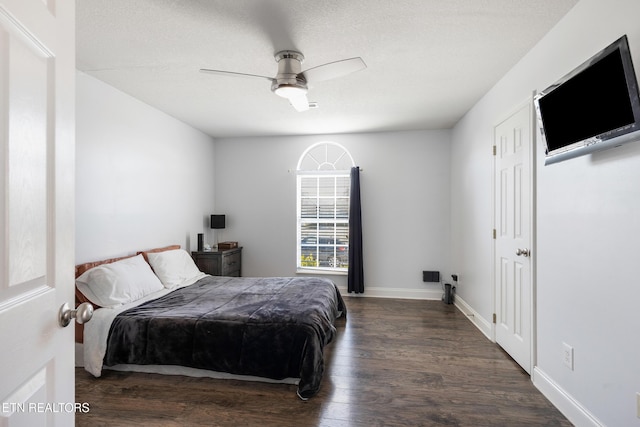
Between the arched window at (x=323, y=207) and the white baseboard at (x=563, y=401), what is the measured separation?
10.6ft

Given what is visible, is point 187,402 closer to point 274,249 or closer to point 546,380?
point 546,380

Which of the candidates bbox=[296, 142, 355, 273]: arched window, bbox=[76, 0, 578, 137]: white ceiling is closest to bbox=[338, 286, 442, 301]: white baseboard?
bbox=[296, 142, 355, 273]: arched window

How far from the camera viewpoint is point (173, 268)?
379 centimetres

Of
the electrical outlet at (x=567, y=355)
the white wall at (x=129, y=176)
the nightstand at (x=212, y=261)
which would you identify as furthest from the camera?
the nightstand at (x=212, y=261)

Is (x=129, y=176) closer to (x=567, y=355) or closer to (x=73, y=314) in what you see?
(x=73, y=314)

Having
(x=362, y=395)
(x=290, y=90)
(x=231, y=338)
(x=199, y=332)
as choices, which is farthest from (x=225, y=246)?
(x=362, y=395)

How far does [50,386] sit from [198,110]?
381cm

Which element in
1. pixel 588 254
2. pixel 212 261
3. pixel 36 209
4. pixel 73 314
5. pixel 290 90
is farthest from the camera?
pixel 212 261

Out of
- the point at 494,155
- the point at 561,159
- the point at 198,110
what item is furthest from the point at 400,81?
the point at 198,110

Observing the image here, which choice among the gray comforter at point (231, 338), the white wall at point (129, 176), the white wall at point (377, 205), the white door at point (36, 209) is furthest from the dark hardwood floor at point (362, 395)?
the white wall at point (377, 205)

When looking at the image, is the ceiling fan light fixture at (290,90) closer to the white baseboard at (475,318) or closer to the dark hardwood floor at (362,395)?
the dark hardwood floor at (362,395)

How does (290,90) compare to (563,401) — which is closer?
(563,401)

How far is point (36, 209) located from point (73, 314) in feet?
1.01

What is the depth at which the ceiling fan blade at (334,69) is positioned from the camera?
90.0 inches
